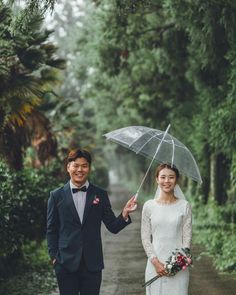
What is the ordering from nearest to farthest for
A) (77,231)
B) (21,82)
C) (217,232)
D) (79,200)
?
(77,231) → (79,200) → (21,82) → (217,232)

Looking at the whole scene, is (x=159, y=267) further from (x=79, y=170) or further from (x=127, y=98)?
(x=127, y=98)

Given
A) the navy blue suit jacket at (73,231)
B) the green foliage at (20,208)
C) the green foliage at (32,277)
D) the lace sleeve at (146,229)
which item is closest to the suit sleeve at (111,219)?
the navy blue suit jacket at (73,231)

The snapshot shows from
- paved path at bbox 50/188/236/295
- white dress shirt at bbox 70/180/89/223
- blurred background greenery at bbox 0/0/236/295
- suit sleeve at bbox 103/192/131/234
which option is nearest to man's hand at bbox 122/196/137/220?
suit sleeve at bbox 103/192/131/234

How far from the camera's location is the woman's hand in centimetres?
550

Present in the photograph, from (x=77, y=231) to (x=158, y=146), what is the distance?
4.13ft

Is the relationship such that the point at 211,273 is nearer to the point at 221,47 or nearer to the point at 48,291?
the point at 48,291

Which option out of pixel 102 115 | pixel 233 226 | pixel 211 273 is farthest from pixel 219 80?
pixel 102 115

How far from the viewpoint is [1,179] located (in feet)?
29.7

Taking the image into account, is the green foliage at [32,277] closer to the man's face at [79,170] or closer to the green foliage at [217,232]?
the green foliage at [217,232]

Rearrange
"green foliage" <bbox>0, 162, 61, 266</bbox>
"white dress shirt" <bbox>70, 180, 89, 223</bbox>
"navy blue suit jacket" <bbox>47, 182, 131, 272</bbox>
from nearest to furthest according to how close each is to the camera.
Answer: "navy blue suit jacket" <bbox>47, 182, 131, 272</bbox>, "white dress shirt" <bbox>70, 180, 89, 223</bbox>, "green foliage" <bbox>0, 162, 61, 266</bbox>

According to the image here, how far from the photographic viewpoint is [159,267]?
552 cm

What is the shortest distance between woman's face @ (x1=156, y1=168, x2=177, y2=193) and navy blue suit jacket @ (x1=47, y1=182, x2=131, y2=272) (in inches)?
23.1

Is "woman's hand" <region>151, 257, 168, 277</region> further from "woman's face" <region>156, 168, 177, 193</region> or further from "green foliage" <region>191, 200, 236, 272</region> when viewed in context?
"green foliage" <region>191, 200, 236, 272</region>

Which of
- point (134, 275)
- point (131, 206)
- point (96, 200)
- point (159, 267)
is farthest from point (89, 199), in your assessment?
point (134, 275)
